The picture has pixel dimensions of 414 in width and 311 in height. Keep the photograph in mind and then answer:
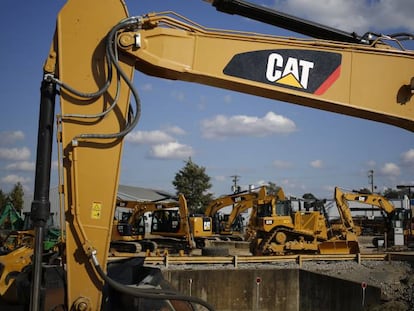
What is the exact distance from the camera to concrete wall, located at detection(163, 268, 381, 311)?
52.8 ft

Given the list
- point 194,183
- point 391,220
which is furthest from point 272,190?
point 391,220

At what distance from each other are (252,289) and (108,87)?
12.3 metres

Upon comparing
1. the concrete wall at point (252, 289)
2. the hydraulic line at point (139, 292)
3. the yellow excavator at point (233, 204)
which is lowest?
the concrete wall at point (252, 289)

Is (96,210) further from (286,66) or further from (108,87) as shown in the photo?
(286,66)

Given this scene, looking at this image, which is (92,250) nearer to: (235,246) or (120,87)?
(120,87)

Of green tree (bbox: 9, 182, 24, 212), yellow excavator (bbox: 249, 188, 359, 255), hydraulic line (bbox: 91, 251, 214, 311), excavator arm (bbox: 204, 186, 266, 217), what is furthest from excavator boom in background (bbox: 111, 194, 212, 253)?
green tree (bbox: 9, 182, 24, 212)

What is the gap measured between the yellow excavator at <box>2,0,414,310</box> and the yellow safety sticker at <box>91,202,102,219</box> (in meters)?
0.01

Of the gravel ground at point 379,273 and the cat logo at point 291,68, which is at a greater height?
the cat logo at point 291,68

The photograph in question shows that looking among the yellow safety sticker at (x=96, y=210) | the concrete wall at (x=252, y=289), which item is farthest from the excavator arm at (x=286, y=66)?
the concrete wall at (x=252, y=289)

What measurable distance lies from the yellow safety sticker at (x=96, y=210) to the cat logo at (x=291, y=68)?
194cm

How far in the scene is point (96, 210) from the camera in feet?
17.5

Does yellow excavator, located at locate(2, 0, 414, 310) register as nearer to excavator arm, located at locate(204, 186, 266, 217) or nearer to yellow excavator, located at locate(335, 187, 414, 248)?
excavator arm, located at locate(204, 186, 266, 217)

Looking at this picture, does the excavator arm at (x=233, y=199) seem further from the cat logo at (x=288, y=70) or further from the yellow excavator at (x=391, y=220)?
the cat logo at (x=288, y=70)

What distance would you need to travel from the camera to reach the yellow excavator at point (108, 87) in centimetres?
523
